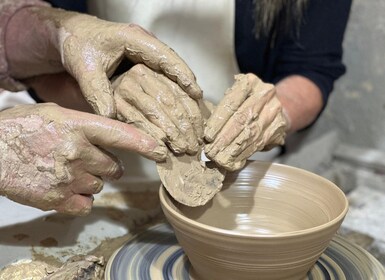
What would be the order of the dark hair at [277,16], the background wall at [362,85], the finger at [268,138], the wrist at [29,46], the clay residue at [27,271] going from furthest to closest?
the background wall at [362,85]
the dark hair at [277,16]
the wrist at [29,46]
the finger at [268,138]
the clay residue at [27,271]

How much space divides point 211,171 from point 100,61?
332 millimetres

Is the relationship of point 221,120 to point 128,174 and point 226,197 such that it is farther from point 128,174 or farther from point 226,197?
point 128,174

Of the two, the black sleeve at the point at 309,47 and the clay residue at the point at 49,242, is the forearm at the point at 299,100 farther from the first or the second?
the clay residue at the point at 49,242

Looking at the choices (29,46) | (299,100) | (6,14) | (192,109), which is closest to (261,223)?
(192,109)

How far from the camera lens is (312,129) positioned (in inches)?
99.6

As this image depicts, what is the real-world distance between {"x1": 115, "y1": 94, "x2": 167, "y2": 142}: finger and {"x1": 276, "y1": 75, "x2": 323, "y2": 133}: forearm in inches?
26.3

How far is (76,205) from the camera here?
1158 mm

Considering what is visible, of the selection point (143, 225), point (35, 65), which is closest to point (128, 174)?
point (143, 225)

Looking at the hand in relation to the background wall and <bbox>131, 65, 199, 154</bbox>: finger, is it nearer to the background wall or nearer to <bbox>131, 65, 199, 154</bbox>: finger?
<bbox>131, 65, 199, 154</bbox>: finger

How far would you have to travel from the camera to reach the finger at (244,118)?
115 centimetres

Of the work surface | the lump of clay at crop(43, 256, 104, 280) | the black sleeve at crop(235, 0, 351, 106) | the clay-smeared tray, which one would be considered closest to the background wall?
the black sleeve at crop(235, 0, 351, 106)

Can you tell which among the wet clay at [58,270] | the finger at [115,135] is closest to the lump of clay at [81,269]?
the wet clay at [58,270]

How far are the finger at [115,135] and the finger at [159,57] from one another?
0.14 meters

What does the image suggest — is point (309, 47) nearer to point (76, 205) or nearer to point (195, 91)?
point (195, 91)
